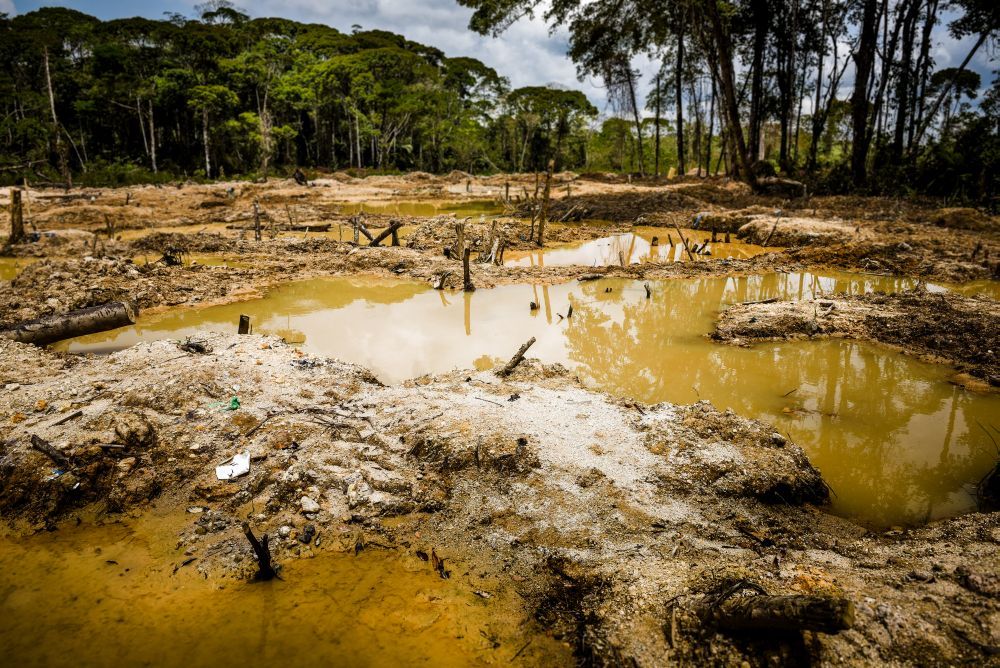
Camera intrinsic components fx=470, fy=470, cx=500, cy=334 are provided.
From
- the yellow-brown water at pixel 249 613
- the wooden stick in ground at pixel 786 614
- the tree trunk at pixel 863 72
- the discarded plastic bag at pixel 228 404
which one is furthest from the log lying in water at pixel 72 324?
the tree trunk at pixel 863 72

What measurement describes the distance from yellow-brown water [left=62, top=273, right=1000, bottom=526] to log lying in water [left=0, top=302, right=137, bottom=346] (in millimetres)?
253

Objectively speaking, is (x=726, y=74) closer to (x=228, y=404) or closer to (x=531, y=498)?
(x=531, y=498)

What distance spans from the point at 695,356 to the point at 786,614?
15.5ft

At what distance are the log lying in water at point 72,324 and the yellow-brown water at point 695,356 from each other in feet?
0.83

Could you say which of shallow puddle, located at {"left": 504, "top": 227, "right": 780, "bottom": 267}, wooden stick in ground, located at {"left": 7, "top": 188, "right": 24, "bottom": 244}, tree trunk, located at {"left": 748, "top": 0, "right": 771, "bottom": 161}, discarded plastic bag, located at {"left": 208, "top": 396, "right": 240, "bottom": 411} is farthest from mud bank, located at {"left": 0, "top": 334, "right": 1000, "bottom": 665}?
tree trunk, located at {"left": 748, "top": 0, "right": 771, "bottom": 161}

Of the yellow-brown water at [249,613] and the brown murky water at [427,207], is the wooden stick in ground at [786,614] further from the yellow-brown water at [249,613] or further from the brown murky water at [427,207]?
the brown murky water at [427,207]

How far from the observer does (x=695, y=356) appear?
6.13 metres

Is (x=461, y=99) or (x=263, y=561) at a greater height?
(x=461, y=99)

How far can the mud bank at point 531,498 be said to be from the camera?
6.92 ft

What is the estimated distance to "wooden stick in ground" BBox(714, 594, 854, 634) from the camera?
1.55 m

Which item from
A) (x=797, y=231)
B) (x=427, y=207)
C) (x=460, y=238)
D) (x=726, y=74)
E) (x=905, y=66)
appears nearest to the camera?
(x=460, y=238)

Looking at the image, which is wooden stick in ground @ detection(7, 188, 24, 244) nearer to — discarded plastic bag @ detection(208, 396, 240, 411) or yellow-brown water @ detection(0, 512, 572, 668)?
discarded plastic bag @ detection(208, 396, 240, 411)

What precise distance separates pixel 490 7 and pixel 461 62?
1356 inches

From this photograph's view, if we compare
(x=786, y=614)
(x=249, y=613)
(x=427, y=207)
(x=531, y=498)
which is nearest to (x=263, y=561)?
(x=249, y=613)
